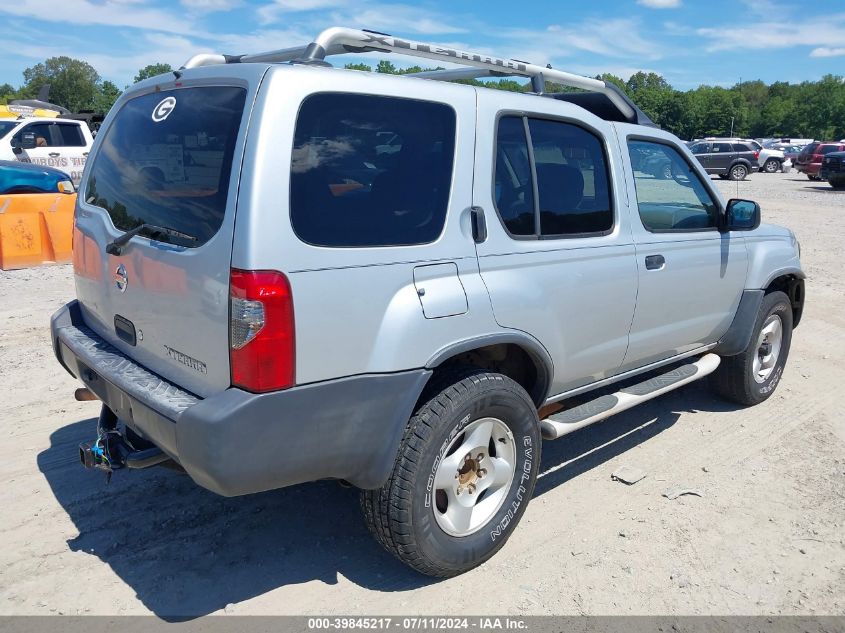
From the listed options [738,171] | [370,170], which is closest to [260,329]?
[370,170]

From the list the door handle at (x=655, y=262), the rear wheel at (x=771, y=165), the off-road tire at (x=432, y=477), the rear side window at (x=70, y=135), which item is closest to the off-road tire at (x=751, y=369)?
the door handle at (x=655, y=262)

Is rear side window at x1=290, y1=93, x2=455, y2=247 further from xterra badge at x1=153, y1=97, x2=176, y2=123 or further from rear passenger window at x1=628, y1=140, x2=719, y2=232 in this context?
rear passenger window at x1=628, y1=140, x2=719, y2=232

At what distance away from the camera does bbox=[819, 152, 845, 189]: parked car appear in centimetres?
2525

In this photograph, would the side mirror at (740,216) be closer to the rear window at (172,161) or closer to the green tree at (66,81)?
the rear window at (172,161)

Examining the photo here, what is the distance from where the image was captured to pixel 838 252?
38.6ft

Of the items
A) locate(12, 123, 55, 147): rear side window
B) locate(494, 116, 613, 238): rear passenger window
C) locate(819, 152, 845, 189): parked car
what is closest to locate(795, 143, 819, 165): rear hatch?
locate(819, 152, 845, 189): parked car

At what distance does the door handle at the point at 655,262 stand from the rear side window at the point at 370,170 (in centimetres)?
148

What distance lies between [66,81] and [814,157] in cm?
9144

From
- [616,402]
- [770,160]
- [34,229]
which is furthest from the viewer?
[770,160]

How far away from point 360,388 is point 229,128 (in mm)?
1064

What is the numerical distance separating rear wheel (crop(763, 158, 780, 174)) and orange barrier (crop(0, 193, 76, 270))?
34402 mm

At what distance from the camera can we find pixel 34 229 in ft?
30.0

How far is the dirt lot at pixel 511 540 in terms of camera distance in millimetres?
2984

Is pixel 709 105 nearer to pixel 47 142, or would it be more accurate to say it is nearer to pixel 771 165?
pixel 771 165
